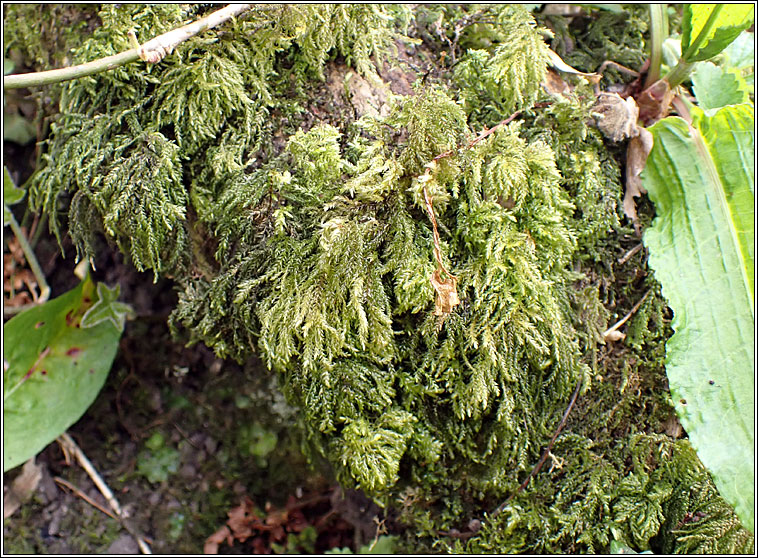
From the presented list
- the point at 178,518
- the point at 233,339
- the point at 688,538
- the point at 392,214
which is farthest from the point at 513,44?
the point at 178,518

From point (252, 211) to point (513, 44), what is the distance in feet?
2.11

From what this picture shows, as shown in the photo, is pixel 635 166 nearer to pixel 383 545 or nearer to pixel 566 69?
pixel 566 69

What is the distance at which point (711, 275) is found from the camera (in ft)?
3.44

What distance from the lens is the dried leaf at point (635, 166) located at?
120 centimetres

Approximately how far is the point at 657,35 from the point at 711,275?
567 mm

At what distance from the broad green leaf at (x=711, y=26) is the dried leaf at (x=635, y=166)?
7.2 inches

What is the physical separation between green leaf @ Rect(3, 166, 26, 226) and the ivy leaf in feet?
1.07

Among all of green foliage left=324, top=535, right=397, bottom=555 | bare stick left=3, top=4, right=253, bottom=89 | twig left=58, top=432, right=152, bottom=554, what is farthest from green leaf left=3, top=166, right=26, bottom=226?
green foliage left=324, top=535, right=397, bottom=555

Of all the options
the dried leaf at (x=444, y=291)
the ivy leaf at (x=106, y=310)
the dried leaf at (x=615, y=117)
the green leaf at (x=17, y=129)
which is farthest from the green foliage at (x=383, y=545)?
the green leaf at (x=17, y=129)

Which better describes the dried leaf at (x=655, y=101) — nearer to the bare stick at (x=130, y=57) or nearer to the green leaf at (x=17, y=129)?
the bare stick at (x=130, y=57)

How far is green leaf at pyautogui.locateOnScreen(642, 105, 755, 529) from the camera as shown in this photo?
3.13 ft

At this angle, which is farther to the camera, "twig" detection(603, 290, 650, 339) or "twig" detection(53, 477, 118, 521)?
"twig" detection(53, 477, 118, 521)

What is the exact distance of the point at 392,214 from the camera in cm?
105

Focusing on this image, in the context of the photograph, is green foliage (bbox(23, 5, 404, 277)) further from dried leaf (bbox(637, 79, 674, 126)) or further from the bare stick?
dried leaf (bbox(637, 79, 674, 126))
